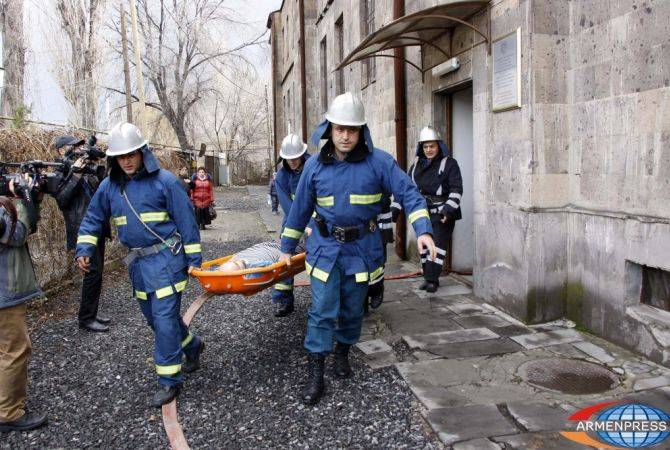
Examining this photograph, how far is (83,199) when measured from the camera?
5.58 metres

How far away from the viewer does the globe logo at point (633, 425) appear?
2.97 metres

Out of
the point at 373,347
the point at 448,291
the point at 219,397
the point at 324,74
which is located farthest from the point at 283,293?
the point at 324,74

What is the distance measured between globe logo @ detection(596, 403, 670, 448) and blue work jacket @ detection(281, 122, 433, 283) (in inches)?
68.2

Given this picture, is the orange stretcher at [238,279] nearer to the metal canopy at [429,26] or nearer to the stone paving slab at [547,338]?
the stone paving slab at [547,338]

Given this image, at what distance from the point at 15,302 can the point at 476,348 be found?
346 centimetres

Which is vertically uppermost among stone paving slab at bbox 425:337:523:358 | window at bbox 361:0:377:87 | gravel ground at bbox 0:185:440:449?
window at bbox 361:0:377:87

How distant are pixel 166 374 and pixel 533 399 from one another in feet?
8.25

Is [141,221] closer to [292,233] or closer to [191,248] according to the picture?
[191,248]

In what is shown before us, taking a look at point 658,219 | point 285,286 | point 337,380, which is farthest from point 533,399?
point 285,286

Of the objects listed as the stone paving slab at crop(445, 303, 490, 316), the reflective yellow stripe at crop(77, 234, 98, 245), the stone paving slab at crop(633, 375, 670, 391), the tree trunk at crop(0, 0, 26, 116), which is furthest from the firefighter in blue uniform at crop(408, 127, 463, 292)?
the tree trunk at crop(0, 0, 26, 116)

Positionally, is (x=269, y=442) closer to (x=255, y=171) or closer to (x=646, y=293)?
(x=646, y=293)

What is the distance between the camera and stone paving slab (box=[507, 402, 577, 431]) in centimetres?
314

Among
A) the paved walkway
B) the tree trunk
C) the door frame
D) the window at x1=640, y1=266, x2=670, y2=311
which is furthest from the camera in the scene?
the tree trunk

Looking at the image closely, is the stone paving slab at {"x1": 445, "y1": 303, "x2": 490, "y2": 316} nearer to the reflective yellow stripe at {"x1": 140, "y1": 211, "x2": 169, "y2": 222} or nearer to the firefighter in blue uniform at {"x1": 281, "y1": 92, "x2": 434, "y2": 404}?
the firefighter in blue uniform at {"x1": 281, "y1": 92, "x2": 434, "y2": 404}
